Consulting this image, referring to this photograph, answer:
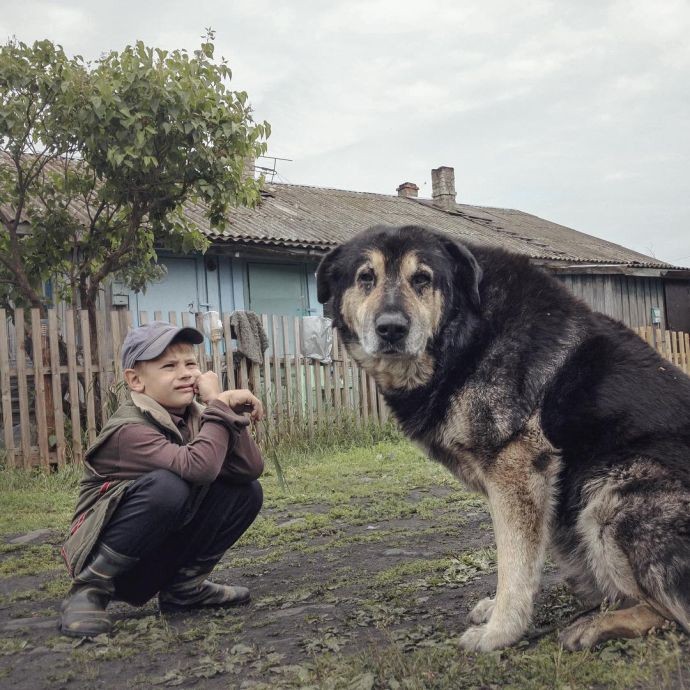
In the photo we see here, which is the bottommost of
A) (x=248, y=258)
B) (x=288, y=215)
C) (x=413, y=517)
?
(x=413, y=517)

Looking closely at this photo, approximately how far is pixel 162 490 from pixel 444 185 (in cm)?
2434

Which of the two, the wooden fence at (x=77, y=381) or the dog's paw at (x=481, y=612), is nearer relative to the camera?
the dog's paw at (x=481, y=612)

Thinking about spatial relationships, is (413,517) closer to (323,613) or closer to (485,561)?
(485,561)

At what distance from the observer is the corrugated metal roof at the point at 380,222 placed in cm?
1448

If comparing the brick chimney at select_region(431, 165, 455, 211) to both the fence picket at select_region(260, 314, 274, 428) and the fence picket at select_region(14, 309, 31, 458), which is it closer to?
the fence picket at select_region(260, 314, 274, 428)

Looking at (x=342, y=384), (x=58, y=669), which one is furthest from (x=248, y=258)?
(x=58, y=669)

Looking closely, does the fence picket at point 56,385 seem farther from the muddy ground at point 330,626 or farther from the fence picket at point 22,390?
the muddy ground at point 330,626

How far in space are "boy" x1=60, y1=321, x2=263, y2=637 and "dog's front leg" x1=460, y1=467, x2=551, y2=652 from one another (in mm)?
1292

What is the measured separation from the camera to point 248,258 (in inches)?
563

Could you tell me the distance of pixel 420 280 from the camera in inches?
136

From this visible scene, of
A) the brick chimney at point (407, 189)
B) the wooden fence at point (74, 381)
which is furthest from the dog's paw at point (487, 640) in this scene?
the brick chimney at point (407, 189)

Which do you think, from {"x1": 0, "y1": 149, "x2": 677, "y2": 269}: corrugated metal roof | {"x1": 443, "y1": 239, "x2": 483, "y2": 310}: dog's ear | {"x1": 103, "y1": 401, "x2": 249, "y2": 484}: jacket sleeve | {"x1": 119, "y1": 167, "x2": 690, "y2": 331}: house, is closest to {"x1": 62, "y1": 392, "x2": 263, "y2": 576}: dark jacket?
{"x1": 103, "y1": 401, "x2": 249, "y2": 484}: jacket sleeve

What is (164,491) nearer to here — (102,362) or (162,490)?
(162,490)

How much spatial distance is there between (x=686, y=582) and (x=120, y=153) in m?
6.97
